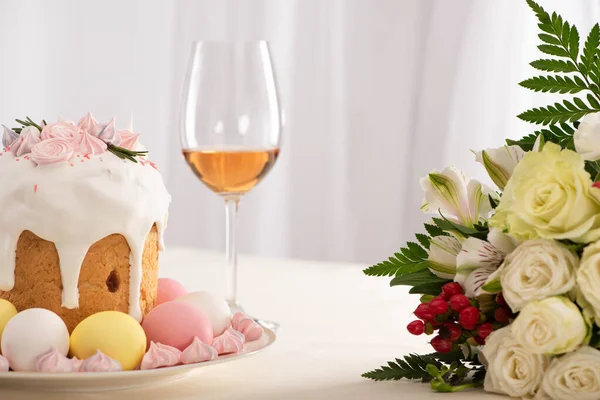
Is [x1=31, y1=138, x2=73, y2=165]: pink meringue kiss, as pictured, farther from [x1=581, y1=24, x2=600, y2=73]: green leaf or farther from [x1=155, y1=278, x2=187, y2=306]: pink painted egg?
[x1=581, y1=24, x2=600, y2=73]: green leaf

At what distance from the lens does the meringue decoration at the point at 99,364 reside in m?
0.79

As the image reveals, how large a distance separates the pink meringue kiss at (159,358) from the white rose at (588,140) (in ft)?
1.29

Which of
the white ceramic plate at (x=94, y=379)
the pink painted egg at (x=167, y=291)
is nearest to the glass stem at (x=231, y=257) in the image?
the pink painted egg at (x=167, y=291)

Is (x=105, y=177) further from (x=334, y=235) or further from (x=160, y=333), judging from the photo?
(x=334, y=235)

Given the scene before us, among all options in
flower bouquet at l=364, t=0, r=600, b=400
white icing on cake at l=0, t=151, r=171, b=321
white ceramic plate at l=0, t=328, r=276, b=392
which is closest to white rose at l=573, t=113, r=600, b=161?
flower bouquet at l=364, t=0, r=600, b=400

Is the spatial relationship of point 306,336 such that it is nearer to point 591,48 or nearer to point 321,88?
point 591,48

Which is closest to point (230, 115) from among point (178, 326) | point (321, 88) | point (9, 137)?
point (9, 137)

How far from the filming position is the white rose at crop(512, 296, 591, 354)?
0.71m

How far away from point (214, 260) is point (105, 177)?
0.84 meters

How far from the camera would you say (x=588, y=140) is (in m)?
0.76

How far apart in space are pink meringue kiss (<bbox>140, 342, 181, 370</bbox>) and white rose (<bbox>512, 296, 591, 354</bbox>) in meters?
0.30

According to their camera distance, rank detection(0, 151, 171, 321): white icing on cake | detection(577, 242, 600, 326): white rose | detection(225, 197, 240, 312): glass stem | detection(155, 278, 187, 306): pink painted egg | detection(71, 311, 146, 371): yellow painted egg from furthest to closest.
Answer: detection(225, 197, 240, 312): glass stem, detection(155, 278, 187, 306): pink painted egg, detection(0, 151, 171, 321): white icing on cake, detection(71, 311, 146, 371): yellow painted egg, detection(577, 242, 600, 326): white rose

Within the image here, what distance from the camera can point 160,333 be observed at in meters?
0.87

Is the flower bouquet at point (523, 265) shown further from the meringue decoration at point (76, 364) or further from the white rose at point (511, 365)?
the meringue decoration at point (76, 364)
